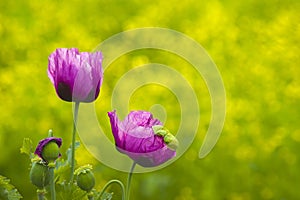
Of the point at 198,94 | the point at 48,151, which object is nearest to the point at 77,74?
the point at 48,151

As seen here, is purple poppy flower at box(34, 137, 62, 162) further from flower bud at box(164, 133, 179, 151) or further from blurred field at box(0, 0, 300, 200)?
blurred field at box(0, 0, 300, 200)

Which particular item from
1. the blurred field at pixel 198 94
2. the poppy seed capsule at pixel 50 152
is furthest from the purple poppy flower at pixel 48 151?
the blurred field at pixel 198 94

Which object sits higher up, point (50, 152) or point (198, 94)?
point (198, 94)

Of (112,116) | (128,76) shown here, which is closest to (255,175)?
(128,76)

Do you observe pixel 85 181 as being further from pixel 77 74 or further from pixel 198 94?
pixel 198 94

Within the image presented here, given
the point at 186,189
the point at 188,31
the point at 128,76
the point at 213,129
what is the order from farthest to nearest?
the point at 188,31 → the point at 128,76 → the point at 186,189 → the point at 213,129

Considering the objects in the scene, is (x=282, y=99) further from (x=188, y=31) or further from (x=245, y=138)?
(x=188, y=31)

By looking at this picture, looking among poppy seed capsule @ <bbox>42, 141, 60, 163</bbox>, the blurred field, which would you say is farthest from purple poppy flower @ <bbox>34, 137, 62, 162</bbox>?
the blurred field
